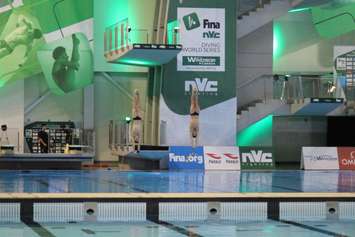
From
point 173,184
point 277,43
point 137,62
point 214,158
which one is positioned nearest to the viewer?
point 173,184

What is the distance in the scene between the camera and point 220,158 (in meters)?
20.3

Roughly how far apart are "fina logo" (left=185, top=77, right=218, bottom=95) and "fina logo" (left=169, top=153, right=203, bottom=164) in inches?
173

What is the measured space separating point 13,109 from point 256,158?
906cm

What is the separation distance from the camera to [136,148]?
2055 cm

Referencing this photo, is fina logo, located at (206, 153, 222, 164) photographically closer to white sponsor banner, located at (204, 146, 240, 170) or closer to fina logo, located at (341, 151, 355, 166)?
white sponsor banner, located at (204, 146, 240, 170)

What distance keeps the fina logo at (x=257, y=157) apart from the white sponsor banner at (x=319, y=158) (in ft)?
3.65

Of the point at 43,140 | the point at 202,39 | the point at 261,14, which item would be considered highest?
the point at 261,14

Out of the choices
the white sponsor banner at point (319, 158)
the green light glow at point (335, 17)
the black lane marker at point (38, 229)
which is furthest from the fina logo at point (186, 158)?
the black lane marker at point (38, 229)

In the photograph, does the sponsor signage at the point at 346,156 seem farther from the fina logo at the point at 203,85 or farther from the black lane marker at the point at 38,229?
the black lane marker at the point at 38,229

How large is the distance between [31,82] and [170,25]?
592 cm

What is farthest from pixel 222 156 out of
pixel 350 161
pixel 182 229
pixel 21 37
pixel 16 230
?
pixel 16 230

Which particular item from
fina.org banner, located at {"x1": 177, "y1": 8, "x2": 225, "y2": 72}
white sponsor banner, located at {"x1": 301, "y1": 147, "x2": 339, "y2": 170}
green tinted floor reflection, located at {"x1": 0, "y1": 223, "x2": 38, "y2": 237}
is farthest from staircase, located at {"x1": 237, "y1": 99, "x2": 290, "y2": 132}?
green tinted floor reflection, located at {"x1": 0, "y1": 223, "x2": 38, "y2": 237}

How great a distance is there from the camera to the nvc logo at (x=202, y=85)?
24.2 metres

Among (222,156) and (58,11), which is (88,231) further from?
(58,11)
